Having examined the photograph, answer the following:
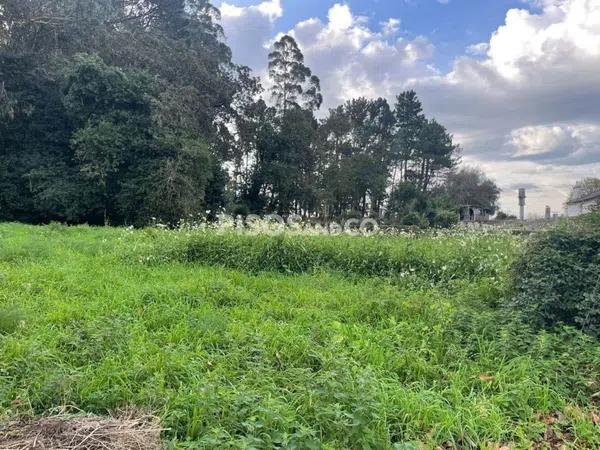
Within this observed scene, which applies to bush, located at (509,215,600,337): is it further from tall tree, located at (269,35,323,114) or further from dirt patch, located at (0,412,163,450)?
tall tree, located at (269,35,323,114)

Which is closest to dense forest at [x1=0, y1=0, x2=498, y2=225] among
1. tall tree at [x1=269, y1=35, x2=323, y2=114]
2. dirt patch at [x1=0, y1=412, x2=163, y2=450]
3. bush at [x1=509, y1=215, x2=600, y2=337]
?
tall tree at [x1=269, y1=35, x2=323, y2=114]

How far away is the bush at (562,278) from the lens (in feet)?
11.6

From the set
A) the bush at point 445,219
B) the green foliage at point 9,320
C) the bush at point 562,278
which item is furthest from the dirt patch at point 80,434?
the bush at point 445,219

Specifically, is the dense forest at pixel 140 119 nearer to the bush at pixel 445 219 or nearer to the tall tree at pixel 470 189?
the bush at pixel 445 219

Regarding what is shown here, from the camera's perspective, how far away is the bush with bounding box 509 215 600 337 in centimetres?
354

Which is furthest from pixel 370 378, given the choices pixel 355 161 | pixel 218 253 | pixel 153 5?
pixel 355 161

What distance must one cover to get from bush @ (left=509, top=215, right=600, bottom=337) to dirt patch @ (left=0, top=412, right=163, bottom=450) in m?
3.08

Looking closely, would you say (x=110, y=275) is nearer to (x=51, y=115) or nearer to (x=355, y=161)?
(x=51, y=115)

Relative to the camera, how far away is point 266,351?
3059mm

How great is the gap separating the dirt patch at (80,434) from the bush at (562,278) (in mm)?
3080

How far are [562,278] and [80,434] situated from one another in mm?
3696

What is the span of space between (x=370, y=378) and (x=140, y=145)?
16.1m

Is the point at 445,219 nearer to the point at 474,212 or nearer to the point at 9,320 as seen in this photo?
the point at 474,212

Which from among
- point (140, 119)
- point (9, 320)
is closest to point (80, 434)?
point (9, 320)
